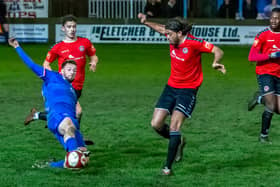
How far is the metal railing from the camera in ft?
107

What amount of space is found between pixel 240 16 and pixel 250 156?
68.9 ft

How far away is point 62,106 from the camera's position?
10250 mm

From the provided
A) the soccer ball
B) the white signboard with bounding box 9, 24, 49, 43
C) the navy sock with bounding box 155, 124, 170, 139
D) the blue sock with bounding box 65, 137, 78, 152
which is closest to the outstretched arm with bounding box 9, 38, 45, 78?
the blue sock with bounding box 65, 137, 78, 152

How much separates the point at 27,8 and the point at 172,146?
914 inches

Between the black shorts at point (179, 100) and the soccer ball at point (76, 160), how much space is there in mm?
1572

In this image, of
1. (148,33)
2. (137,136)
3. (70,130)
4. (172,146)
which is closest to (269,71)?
(137,136)

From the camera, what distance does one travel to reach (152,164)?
10570mm

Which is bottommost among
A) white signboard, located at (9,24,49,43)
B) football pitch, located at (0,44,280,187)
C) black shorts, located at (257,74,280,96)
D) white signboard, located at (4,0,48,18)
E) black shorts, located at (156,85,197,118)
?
white signboard, located at (9,24,49,43)

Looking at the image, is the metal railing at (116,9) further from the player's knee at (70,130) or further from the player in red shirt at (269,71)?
the player's knee at (70,130)

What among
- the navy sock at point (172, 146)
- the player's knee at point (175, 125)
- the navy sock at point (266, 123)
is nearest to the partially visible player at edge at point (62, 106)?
the navy sock at point (172, 146)

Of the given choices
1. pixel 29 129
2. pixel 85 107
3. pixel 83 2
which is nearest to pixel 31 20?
pixel 83 2

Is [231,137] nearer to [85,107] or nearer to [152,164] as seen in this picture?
[152,164]

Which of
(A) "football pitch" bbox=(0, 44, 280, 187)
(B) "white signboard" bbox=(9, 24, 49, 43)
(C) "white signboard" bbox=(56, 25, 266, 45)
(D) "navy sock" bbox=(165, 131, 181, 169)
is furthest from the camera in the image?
(B) "white signboard" bbox=(9, 24, 49, 43)

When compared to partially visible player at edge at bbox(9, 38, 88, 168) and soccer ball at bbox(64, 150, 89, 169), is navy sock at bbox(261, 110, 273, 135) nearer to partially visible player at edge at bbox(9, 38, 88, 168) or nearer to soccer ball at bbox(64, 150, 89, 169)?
partially visible player at edge at bbox(9, 38, 88, 168)
